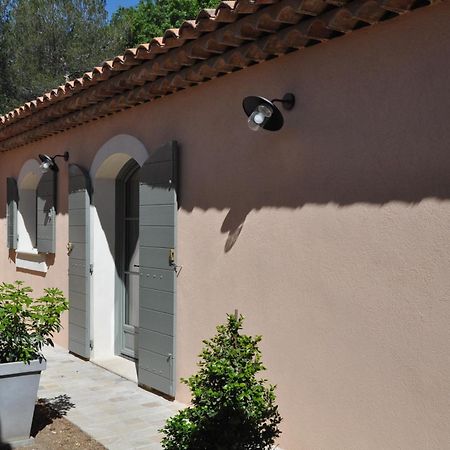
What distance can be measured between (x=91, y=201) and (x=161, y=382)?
2678 millimetres

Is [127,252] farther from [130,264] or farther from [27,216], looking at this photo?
[27,216]

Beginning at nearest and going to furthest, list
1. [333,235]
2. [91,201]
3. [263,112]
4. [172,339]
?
[333,235]
[263,112]
[172,339]
[91,201]

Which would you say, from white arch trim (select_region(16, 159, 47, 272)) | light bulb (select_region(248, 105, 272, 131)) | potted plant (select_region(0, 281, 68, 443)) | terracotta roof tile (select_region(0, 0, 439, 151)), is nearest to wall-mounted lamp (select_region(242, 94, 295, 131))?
light bulb (select_region(248, 105, 272, 131))

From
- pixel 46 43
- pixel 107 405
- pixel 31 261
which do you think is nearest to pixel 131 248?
pixel 107 405

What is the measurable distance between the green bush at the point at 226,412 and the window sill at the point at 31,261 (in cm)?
585

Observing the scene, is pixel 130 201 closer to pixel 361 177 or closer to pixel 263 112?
pixel 263 112

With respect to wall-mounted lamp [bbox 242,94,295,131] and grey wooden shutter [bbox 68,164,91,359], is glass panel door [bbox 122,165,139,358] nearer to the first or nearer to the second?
grey wooden shutter [bbox 68,164,91,359]

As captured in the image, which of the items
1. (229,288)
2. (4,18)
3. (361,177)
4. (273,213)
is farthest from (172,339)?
(4,18)

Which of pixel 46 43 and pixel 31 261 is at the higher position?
pixel 46 43

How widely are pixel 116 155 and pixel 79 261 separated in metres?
1.56

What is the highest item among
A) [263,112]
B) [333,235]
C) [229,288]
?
[263,112]

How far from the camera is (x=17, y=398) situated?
4414 mm

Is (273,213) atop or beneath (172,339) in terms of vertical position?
atop

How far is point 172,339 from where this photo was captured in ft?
17.9
